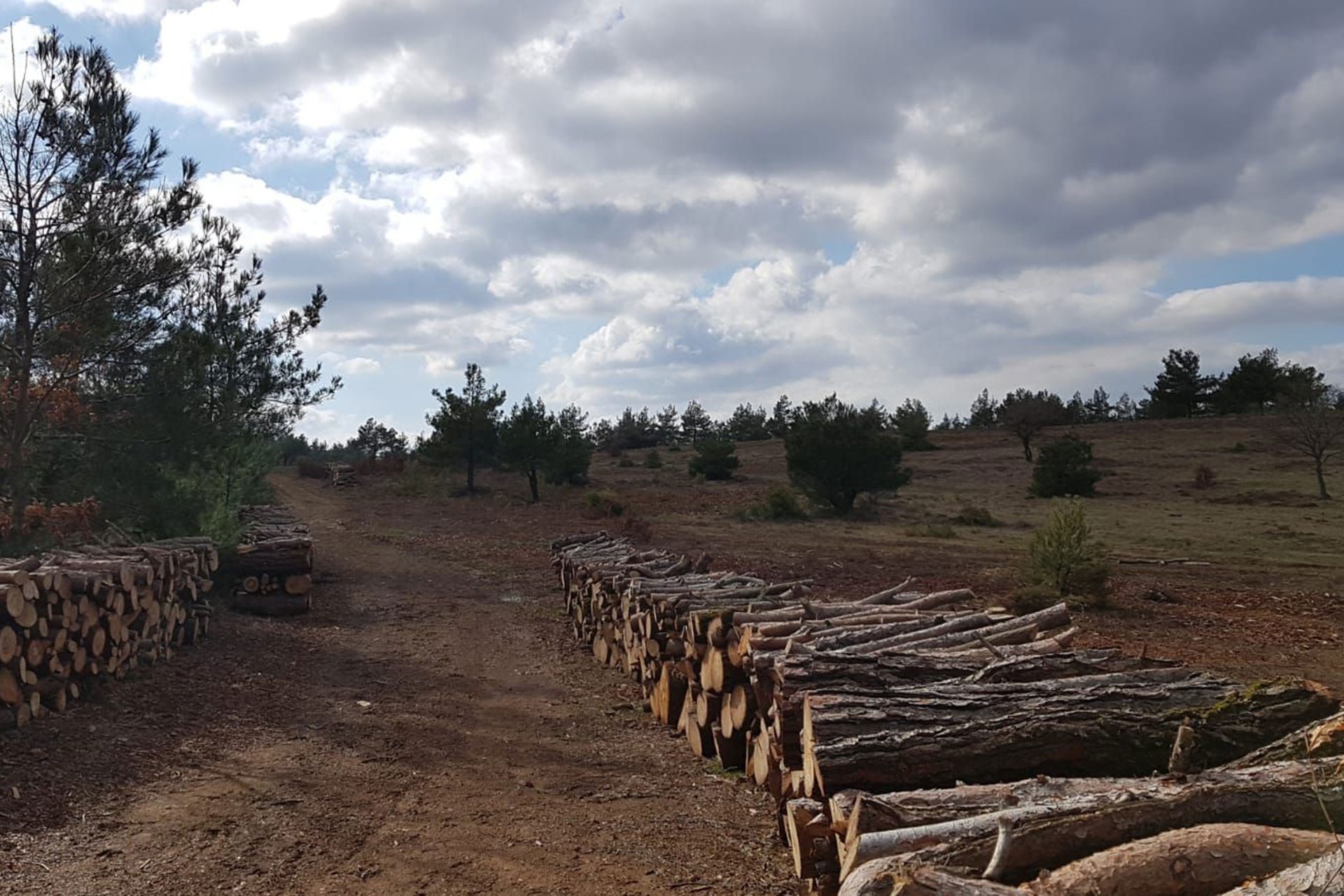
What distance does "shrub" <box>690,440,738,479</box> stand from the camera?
41.4m

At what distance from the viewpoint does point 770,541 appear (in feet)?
68.8

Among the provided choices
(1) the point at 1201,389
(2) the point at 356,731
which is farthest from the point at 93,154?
(1) the point at 1201,389

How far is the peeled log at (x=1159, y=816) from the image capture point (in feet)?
11.0

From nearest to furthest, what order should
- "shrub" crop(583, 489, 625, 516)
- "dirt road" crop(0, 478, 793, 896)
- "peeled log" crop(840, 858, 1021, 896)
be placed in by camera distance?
"peeled log" crop(840, 858, 1021, 896)
"dirt road" crop(0, 478, 793, 896)
"shrub" crop(583, 489, 625, 516)

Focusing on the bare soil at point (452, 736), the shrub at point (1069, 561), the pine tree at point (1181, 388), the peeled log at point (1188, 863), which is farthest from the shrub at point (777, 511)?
the pine tree at point (1181, 388)

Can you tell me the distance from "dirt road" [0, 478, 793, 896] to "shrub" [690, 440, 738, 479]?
30.6m

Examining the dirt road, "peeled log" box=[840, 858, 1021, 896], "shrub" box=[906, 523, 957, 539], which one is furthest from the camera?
"shrub" box=[906, 523, 957, 539]

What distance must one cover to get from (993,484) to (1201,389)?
98.1ft

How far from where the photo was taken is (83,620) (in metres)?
7.41

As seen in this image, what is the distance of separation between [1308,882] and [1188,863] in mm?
400

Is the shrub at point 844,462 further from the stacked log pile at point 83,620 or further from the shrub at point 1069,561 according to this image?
the stacked log pile at point 83,620

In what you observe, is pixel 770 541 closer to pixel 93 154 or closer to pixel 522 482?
pixel 93 154

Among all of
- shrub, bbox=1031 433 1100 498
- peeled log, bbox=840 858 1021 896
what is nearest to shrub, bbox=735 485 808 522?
shrub, bbox=1031 433 1100 498

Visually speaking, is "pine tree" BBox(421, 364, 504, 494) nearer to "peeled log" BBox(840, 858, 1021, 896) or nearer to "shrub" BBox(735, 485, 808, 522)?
"shrub" BBox(735, 485, 808, 522)
